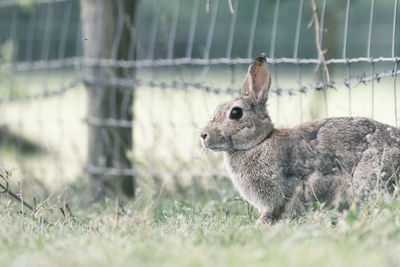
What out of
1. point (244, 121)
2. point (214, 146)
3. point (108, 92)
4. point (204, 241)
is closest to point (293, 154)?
point (244, 121)

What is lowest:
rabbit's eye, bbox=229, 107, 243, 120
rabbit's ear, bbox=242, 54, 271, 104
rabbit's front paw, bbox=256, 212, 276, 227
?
rabbit's front paw, bbox=256, 212, 276, 227

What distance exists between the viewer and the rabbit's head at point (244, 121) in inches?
146

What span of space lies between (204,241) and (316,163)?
1218 millimetres

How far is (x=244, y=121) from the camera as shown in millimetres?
3756

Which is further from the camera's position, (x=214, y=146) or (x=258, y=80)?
(x=258, y=80)

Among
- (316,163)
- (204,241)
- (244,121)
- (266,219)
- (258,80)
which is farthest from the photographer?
(258,80)

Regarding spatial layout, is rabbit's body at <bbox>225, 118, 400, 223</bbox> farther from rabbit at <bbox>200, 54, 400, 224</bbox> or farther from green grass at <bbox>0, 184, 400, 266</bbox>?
green grass at <bbox>0, 184, 400, 266</bbox>

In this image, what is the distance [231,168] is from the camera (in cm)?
381

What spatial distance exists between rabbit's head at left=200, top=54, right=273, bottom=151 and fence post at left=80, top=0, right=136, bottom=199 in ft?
6.41

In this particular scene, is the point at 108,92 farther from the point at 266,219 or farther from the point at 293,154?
the point at 266,219

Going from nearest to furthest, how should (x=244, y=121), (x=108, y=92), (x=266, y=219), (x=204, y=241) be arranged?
(x=204, y=241) → (x=266, y=219) → (x=244, y=121) → (x=108, y=92)

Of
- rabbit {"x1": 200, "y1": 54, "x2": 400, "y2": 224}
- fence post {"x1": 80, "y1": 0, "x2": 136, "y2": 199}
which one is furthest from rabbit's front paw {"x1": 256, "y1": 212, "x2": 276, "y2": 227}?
fence post {"x1": 80, "y1": 0, "x2": 136, "y2": 199}

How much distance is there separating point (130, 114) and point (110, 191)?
0.74 metres

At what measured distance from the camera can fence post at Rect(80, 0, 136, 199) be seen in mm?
5629
